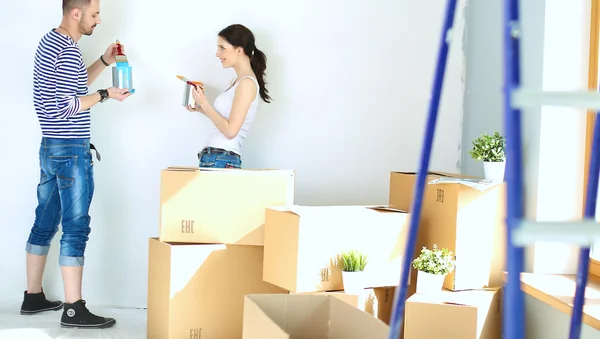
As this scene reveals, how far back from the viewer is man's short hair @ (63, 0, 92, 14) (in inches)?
131

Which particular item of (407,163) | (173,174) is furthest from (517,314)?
(407,163)

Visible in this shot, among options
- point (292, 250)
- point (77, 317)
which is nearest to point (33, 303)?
point (77, 317)

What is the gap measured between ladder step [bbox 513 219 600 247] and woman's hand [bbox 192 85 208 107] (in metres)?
2.60

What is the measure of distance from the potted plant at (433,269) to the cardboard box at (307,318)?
98cm

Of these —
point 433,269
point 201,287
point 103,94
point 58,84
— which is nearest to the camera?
point 433,269

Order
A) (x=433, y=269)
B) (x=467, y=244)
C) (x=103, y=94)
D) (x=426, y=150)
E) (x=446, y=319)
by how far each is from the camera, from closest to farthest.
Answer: (x=426, y=150) → (x=446, y=319) → (x=433, y=269) → (x=467, y=244) → (x=103, y=94)

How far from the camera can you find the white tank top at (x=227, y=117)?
350cm

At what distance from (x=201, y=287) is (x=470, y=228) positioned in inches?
42.7

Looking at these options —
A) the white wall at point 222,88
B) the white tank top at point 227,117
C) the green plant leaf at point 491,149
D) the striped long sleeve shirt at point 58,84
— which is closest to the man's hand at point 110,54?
the white wall at point 222,88

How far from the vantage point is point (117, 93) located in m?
3.42

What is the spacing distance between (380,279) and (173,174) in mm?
915

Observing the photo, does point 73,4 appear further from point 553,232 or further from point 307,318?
point 553,232

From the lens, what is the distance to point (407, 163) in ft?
12.8

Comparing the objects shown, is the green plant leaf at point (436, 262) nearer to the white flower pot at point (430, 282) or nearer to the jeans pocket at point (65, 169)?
the white flower pot at point (430, 282)
